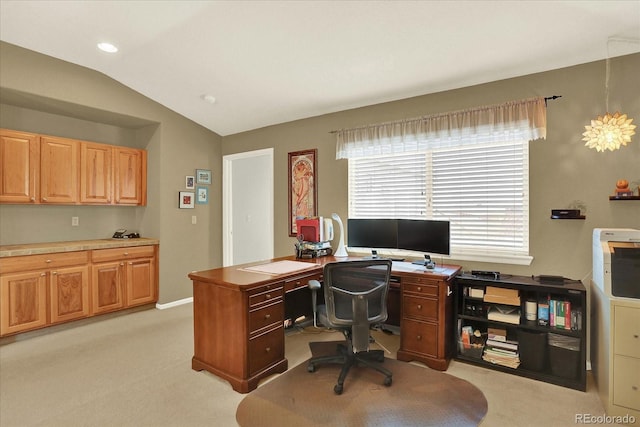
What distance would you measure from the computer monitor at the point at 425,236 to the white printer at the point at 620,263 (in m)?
1.04

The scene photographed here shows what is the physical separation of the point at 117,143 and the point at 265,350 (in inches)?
144

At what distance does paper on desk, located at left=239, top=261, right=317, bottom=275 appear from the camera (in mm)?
2811

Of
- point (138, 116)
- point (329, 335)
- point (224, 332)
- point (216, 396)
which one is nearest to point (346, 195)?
point (329, 335)

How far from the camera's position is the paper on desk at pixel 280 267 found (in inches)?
111

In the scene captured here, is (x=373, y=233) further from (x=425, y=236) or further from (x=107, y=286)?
(x=107, y=286)

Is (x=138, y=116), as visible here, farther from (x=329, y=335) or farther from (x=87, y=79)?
(x=329, y=335)

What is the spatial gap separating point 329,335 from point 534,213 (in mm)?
2254

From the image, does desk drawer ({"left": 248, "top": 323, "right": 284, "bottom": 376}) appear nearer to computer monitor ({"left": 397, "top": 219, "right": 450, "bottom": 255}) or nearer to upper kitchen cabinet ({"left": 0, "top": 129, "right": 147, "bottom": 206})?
computer monitor ({"left": 397, "top": 219, "right": 450, "bottom": 255})

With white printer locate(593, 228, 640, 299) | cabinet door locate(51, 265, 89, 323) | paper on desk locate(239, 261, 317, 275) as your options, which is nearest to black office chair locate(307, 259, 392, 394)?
paper on desk locate(239, 261, 317, 275)

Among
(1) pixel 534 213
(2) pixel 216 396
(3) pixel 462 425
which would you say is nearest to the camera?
(3) pixel 462 425

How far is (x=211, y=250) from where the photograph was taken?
4977 mm

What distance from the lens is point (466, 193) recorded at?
10.4ft

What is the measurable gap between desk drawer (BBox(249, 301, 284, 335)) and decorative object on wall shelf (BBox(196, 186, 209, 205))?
2.74 meters

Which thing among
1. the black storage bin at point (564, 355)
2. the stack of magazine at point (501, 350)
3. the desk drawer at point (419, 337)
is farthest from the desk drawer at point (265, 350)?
the black storage bin at point (564, 355)
